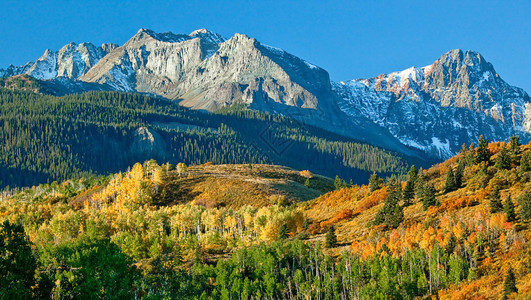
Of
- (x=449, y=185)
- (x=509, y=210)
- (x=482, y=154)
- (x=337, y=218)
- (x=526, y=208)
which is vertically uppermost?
(x=482, y=154)

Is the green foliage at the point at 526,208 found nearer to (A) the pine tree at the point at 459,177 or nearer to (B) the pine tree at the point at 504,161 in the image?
(B) the pine tree at the point at 504,161

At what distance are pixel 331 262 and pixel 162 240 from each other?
4550 cm

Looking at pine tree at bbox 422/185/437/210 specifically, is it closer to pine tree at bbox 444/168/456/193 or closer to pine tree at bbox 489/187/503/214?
pine tree at bbox 444/168/456/193

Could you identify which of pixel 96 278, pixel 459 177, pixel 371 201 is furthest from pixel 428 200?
pixel 96 278

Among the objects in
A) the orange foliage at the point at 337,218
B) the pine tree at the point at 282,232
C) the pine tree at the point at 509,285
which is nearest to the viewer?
the pine tree at the point at 509,285

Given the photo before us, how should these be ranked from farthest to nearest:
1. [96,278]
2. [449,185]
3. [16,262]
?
1. [449,185]
2. [96,278]
3. [16,262]

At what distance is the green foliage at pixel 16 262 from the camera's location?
34.8 m

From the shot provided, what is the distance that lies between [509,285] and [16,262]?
51.1 metres

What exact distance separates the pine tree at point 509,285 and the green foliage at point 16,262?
49.4 m

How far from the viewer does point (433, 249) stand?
72.7 meters

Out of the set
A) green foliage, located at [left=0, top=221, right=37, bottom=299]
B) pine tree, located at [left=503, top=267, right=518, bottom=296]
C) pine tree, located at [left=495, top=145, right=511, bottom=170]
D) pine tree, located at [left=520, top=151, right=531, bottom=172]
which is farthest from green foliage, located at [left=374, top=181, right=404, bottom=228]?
green foliage, located at [left=0, top=221, right=37, bottom=299]

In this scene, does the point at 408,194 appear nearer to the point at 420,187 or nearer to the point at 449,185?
the point at 420,187

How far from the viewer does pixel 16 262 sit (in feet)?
119

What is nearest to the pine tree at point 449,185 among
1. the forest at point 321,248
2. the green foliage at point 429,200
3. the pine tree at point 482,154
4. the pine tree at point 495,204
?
the forest at point 321,248
